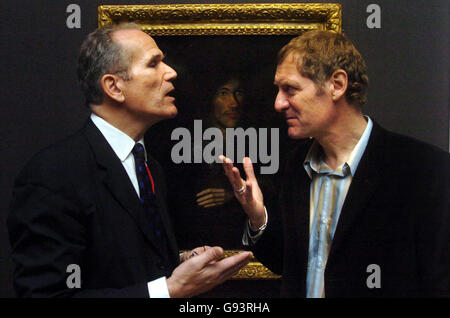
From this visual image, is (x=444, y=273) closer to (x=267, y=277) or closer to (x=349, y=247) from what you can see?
(x=349, y=247)

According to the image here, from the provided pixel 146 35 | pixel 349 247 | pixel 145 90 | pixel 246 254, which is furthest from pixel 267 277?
pixel 146 35

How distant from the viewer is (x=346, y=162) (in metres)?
1.45

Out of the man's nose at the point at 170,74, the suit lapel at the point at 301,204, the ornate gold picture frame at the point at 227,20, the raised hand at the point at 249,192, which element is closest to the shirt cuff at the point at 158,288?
the ornate gold picture frame at the point at 227,20

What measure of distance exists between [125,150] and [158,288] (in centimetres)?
A: 47

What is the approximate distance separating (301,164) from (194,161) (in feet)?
1.25

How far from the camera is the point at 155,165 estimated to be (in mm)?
1520

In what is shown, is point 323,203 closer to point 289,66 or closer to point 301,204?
point 301,204

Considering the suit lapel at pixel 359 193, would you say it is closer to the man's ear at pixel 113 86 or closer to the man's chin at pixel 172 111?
the man's chin at pixel 172 111

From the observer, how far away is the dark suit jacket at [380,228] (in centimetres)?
143

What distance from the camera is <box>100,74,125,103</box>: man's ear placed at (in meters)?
1.42

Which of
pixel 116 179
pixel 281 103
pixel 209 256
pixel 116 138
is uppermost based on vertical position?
pixel 281 103

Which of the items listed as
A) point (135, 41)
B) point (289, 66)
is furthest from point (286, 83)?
point (135, 41)

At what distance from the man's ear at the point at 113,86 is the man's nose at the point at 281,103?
0.53 meters
